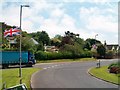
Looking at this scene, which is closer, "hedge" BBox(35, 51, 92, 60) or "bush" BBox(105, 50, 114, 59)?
"hedge" BBox(35, 51, 92, 60)

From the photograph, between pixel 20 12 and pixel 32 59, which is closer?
pixel 20 12

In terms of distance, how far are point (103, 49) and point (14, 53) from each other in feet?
148

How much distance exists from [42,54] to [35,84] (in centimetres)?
4029

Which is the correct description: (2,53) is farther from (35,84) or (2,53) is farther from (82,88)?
(82,88)

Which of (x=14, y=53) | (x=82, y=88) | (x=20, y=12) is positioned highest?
(x=20, y=12)

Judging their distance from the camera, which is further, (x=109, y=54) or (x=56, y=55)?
(x=109, y=54)

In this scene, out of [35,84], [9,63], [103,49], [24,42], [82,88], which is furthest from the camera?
[103,49]

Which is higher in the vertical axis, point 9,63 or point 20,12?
point 20,12

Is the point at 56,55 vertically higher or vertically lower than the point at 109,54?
lower

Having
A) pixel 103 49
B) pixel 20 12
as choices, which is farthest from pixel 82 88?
pixel 103 49

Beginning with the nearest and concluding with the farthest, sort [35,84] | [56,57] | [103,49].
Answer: [35,84], [56,57], [103,49]

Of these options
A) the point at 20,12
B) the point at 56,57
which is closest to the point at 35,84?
the point at 20,12

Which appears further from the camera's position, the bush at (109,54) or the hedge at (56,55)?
the bush at (109,54)

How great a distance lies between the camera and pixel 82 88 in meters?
26.5
